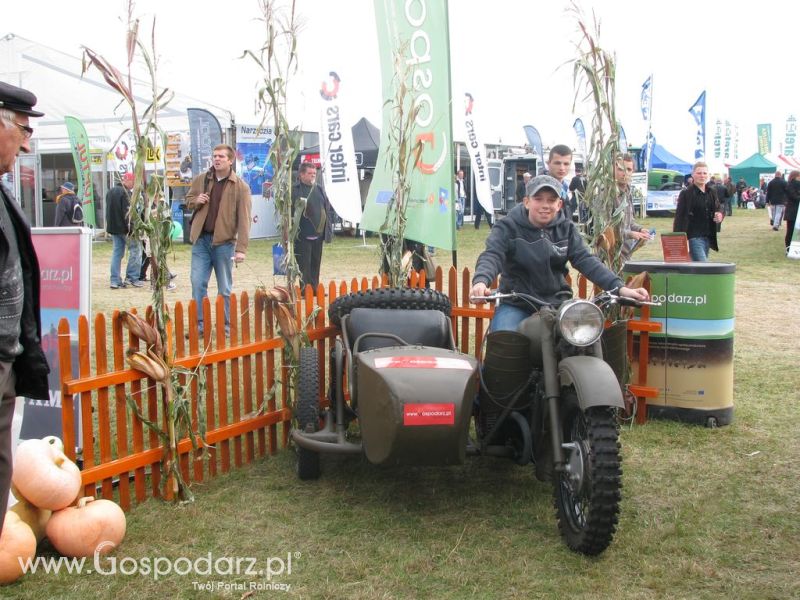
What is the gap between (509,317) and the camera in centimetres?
459

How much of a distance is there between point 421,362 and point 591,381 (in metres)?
0.83

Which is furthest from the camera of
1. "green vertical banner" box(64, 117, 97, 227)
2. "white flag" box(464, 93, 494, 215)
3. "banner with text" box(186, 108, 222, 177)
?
"white flag" box(464, 93, 494, 215)

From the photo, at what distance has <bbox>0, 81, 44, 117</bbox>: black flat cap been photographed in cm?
247

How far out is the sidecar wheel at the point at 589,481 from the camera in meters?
3.43

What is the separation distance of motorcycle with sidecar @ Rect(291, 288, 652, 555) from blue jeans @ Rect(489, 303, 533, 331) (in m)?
0.15

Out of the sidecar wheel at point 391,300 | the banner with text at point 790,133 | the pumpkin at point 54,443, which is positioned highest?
the banner with text at point 790,133

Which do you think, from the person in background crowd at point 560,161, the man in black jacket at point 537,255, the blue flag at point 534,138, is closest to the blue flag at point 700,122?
the blue flag at point 534,138

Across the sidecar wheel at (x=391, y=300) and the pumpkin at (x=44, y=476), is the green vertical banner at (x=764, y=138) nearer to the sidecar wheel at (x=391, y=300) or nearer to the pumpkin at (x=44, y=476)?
the sidecar wheel at (x=391, y=300)

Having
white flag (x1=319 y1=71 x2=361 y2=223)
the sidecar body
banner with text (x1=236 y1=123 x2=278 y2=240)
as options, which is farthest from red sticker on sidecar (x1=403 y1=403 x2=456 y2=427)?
banner with text (x1=236 y1=123 x2=278 y2=240)

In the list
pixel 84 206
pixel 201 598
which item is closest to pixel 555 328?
pixel 201 598

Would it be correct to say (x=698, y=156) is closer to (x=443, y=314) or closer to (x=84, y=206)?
(x=84, y=206)

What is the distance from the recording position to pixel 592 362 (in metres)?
3.66

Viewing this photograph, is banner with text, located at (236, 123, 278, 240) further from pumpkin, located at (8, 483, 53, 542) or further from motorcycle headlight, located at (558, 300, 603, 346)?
motorcycle headlight, located at (558, 300, 603, 346)

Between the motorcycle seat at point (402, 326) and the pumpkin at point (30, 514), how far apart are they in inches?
70.9
